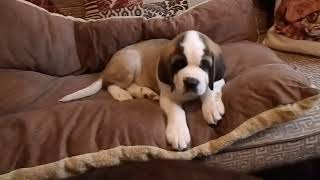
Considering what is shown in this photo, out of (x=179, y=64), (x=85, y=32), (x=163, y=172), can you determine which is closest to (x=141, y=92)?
(x=179, y=64)

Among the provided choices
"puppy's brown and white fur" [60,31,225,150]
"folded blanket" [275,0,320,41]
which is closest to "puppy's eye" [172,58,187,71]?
"puppy's brown and white fur" [60,31,225,150]

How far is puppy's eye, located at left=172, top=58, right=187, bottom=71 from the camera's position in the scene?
1451mm

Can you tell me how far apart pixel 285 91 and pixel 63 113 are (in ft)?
2.34

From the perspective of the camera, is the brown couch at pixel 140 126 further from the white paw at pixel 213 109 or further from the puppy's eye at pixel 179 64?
the puppy's eye at pixel 179 64

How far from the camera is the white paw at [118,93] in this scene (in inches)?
66.7

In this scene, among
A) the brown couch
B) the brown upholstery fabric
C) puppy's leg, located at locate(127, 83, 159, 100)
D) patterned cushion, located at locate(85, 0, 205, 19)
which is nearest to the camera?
the brown upholstery fabric

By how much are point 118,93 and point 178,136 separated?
17.0 inches

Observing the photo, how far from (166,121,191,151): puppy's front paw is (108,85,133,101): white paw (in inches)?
13.4

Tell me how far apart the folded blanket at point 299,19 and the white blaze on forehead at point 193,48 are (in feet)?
2.09

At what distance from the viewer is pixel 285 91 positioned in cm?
141


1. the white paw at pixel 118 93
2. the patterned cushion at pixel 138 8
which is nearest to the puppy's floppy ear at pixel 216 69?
the white paw at pixel 118 93

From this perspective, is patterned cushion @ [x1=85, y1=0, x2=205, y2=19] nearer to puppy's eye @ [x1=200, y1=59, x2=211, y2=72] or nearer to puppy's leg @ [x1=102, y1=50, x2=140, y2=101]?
puppy's leg @ [x1=102, y1=50, x2=140, y2=101]

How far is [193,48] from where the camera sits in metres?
1.45

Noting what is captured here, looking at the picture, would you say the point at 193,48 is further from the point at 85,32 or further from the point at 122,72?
the point at 85,32
